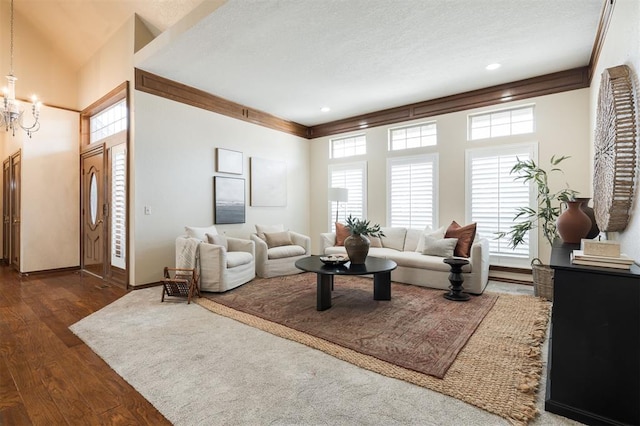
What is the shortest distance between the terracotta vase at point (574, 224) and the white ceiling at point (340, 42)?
1923 mm

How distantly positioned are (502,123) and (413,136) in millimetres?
1436

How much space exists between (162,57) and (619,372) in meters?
5.15

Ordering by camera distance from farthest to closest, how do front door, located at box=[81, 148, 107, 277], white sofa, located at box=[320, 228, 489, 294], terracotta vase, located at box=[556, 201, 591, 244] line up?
front door, located at box=[81, 148, 107, 277] < white sofa, located at box=[320, 228, 489, 294] < terracotta vase, located at box=[556, 201, 591, 244]

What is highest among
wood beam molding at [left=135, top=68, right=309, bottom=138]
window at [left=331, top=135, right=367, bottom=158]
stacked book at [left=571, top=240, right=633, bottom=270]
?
wood beam molding at [left=135, top=68, right=309, bottom=138]

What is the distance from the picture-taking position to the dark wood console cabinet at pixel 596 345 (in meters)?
1.53

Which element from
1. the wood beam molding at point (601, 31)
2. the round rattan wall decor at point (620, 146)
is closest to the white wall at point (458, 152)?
the wood beam molding at point (601, 31)

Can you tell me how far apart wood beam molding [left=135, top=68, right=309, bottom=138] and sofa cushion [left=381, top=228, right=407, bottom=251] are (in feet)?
10.3

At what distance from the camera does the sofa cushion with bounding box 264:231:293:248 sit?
5.52 meters

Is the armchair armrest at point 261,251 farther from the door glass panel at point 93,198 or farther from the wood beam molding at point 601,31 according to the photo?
the wood beam molding at point 601,31

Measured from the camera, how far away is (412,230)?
17.5 feet

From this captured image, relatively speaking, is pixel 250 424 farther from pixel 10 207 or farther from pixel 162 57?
pixel 10 207

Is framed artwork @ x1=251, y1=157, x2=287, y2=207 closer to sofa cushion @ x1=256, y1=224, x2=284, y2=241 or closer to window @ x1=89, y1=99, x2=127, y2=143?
sofa cushion @ x1=256, y1=224, x2=284, y2=241

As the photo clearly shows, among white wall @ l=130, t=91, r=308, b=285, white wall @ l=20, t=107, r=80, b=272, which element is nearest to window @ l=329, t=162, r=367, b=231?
white wall @ l=130, t=91, r=308, b=285

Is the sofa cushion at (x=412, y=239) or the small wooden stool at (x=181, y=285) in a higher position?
the sofa cushion at (x=412, y=239)
